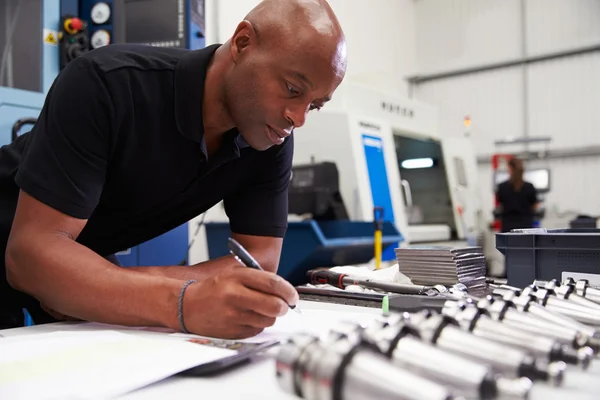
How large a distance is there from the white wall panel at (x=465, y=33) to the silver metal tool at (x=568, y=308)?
7100mm

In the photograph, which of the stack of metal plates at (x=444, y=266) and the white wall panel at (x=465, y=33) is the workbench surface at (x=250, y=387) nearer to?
the stack of metal plates at (x=444, y=266)

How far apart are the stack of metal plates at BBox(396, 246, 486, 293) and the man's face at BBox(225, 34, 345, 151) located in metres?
0.47

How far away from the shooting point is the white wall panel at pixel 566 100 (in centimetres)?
648

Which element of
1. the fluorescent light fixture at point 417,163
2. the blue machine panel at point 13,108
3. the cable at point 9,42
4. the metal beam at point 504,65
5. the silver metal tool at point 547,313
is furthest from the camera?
the metal beam at point 504,65

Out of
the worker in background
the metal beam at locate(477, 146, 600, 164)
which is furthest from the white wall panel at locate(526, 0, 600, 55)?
the worker in background

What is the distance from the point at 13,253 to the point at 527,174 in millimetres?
5639

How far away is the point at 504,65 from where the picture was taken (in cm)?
715

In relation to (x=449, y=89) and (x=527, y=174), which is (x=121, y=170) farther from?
(x=449, y=89)

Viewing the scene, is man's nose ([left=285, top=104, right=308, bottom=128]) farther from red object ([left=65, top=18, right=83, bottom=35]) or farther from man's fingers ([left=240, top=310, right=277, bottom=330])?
red object ([left=65, top=18, right=83, bottom=35])

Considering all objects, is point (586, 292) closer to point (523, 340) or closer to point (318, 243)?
point (523, 340)

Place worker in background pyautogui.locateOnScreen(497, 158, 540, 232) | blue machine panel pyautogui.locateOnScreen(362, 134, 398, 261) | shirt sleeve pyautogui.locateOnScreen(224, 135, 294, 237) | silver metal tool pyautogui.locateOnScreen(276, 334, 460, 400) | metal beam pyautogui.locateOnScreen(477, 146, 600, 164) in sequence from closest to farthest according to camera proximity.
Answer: silver metal tool pyautogui.locateOnScreen(276, 334, 460, 400) → shirt sleeve pyautogui.locateOnScreen(224, 135, 294, 237) → blue machine panel pyautogui.locateOnScreen(362, 134, 398, 261) → worker in background pyautogui.locateOnScreen(497, 158, 540, 232) → metal beam pyautogui.locateOnScreen(477, 146, 600, 164)

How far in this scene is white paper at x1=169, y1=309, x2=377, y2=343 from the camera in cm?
77

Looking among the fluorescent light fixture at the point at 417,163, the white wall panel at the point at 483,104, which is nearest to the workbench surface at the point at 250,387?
the fluorescent light fixture at the point at 417,163

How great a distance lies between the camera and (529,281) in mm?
1175
